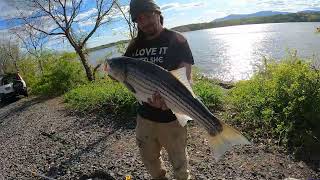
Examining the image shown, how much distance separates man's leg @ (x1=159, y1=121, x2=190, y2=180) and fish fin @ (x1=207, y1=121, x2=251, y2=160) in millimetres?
686

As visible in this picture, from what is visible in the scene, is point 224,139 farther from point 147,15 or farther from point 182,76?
point 147,15

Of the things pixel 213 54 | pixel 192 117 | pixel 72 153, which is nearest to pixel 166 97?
pixel 192 117

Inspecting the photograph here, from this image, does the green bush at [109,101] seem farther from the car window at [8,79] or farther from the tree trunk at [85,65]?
the car window at [8,79]

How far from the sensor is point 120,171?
7.11 metres

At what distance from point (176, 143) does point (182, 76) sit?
85 cm

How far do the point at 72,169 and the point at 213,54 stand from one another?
52.0 meters

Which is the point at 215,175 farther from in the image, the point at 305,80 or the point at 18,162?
the point at 18,162

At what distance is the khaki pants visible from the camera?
13.4 ft

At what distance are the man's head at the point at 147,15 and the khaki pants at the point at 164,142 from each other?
936 millimetres

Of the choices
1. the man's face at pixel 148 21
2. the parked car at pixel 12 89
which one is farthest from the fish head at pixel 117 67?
the parked car at pixel 12 89

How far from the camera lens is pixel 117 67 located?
3.55 m

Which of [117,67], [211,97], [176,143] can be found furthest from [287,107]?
[117,67]

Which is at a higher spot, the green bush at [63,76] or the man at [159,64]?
the man at [159,64]

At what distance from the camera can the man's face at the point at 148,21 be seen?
3785 mm
